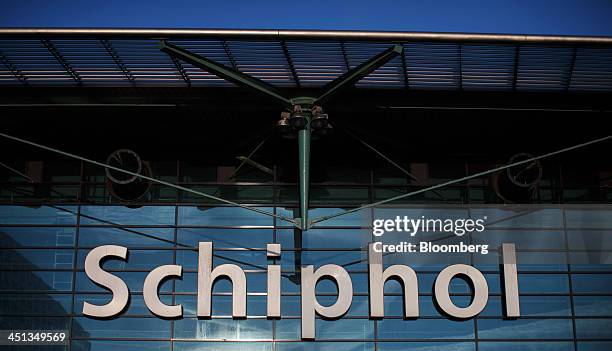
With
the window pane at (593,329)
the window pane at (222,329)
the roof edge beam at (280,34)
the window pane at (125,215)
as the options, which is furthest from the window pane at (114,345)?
the window pane at (593,329)

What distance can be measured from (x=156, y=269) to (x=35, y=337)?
4083 mm

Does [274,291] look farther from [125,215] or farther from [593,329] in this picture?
[593,329]

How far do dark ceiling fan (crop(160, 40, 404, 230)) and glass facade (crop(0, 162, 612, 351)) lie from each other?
3485mm

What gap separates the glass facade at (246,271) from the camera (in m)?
26.9

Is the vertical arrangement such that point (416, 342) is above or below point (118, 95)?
below

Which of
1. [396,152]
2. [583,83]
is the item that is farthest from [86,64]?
[583,83]

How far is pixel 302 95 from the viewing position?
25.5 metres

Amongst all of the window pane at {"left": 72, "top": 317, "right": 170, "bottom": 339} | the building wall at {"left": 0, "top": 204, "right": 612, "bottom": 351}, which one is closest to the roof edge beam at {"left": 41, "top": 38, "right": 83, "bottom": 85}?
the building wall at {"left": 0, "top": 204, "right": 612, "bottom": 351}

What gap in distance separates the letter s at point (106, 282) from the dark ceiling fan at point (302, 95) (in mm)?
Result: 6143

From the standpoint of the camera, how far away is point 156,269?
2711 centimetres

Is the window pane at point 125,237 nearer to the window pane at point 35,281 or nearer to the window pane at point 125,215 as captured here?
the window pane at point 125,215

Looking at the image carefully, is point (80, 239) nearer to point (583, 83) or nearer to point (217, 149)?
point (217, 149)

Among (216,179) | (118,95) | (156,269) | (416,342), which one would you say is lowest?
(416,342)

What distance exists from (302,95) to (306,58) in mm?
1332
